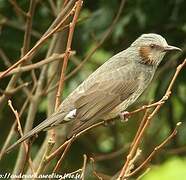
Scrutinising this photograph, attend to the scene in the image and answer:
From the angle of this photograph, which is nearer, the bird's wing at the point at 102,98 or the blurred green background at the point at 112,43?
the bird's wing at the point at 102,98

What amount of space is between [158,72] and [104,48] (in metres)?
0.97

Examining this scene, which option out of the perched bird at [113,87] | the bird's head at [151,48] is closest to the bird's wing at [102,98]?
the perched bird at [113,87]

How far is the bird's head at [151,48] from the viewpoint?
610cm

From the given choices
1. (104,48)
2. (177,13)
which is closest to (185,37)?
(177,13)

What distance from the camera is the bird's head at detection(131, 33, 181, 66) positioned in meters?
6.10

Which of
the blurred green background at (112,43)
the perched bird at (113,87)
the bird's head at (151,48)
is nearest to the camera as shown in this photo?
the perched bird at (113,87)

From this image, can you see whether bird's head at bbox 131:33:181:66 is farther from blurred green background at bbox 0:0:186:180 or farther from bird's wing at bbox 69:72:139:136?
blurred green background at bbox 0:0:186:180

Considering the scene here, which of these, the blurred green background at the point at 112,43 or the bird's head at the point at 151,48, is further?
the blurred green background at the point at 112,43

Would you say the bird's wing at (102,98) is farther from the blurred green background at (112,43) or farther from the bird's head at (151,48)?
the blurred green background at (112,43)

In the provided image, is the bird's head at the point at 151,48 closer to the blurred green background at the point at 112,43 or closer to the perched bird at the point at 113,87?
the perched bird at the point at 113,87

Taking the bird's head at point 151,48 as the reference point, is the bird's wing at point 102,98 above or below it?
below

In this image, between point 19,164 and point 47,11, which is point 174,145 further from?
point 19,164

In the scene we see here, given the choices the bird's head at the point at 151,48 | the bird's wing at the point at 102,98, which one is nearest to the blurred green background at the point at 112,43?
the bird's head at the point at 151,48

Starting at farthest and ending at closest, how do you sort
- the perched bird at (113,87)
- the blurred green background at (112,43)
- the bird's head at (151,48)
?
the blurred green background at (112,43) < the bird's head at (151,48) < the perched bird at (113,87)
